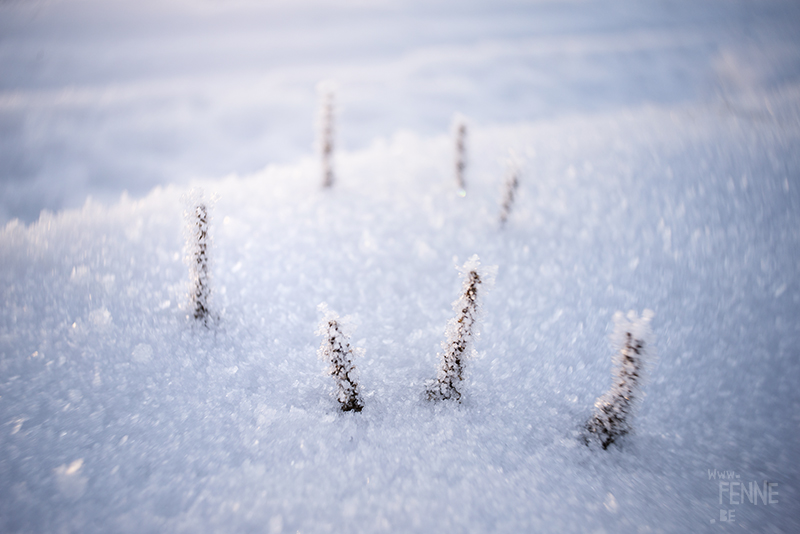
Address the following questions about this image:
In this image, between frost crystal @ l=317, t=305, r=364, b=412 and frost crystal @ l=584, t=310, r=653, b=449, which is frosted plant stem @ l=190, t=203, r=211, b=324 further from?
frost crystal @ l=584, t=310, r=653, b=449

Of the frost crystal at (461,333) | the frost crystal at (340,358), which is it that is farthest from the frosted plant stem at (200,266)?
the frost crystal at (461,333)

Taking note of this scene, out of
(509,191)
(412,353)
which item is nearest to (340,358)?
(412,353)

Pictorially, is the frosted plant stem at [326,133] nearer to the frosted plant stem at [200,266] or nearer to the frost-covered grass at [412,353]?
the frost-covered grass at [412,353]

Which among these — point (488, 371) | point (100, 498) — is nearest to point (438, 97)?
point (488, 371)

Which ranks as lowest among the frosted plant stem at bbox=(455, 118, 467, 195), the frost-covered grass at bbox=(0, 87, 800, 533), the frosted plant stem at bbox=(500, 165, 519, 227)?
the frost-covered grass at bbox=(0, 87, 800, 533)

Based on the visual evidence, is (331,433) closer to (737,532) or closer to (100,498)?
(100,498)

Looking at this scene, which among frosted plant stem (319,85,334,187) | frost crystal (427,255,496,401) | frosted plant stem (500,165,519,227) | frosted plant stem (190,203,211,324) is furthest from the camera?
frosted plant stem (319,85,334,187)

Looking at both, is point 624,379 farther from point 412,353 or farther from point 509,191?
point 509,191

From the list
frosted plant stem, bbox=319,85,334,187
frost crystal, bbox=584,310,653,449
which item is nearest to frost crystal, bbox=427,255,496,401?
frost crystal, bbox=584,310,653,449
